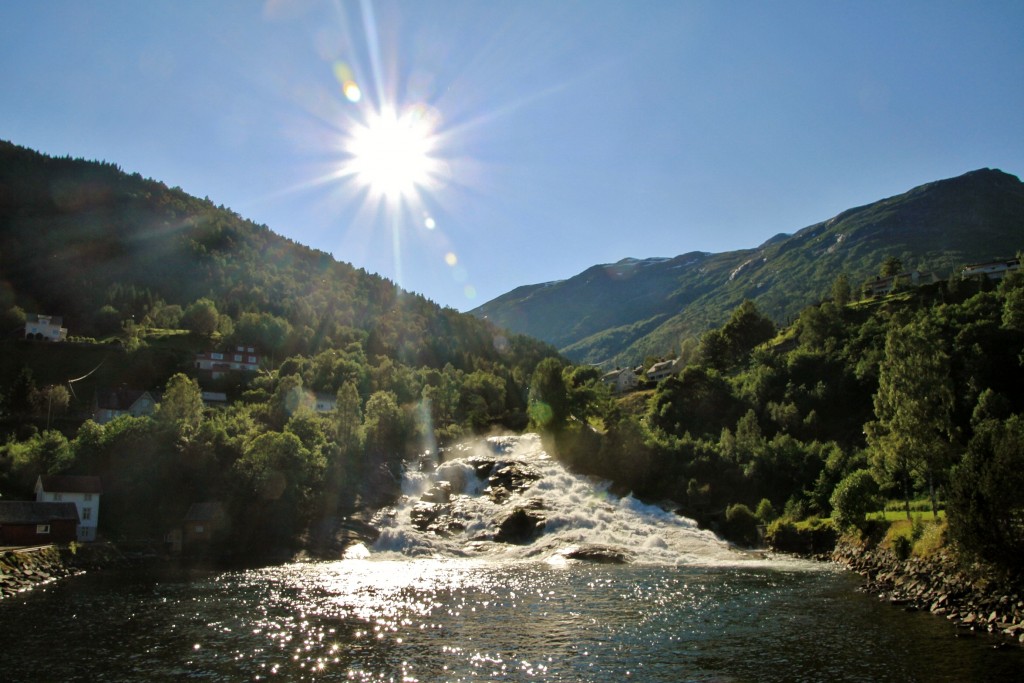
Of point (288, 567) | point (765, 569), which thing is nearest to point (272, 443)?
point (288, 567)

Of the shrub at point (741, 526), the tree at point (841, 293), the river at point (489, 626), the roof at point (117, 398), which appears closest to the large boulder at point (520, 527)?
the river at point (489, 626)

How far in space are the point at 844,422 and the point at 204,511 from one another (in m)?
88.9

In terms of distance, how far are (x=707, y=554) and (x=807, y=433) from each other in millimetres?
47219

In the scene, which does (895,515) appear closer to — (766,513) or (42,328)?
(766,513)

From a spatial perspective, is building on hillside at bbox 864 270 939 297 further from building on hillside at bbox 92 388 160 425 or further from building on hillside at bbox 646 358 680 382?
building on hillside at bbox 92 388 160 425

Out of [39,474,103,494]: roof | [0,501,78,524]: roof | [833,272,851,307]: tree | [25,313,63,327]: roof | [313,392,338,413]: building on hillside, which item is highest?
[25,313,63,327]: roof

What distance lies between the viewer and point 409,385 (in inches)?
5571

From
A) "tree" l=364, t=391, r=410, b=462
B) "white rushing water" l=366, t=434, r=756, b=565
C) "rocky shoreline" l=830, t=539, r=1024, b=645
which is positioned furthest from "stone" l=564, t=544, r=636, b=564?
"tree" l=364, t=391, r=410, b=462

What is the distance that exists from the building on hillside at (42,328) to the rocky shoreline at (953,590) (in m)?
159

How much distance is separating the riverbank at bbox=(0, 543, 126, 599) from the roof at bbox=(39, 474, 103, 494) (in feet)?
24.6

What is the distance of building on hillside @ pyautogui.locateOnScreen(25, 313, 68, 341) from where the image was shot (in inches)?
5546

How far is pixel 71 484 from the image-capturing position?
66.0 metres

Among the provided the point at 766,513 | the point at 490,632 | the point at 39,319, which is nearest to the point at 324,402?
the point at 39,319

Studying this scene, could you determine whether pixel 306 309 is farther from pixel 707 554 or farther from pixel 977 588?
pixel 977 588
